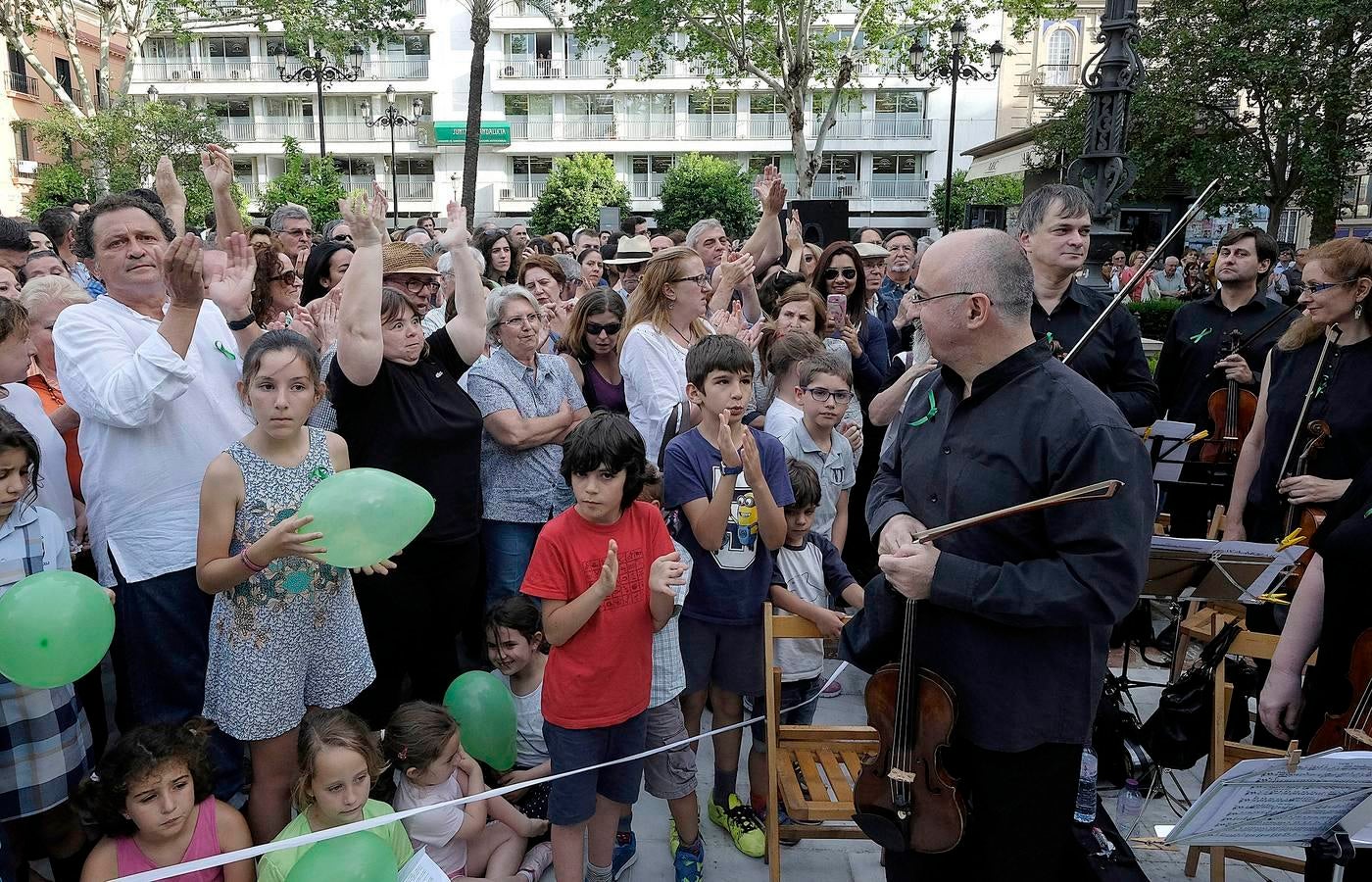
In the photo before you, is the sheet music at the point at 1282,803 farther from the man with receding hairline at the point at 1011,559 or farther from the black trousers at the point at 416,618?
the black trousers at the point at 416,618

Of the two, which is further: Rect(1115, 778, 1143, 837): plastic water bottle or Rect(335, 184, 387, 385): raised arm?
Rect(1115, 778, 1143, 837): plastic water bottle

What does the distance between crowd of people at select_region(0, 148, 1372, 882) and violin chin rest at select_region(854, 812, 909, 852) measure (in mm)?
201

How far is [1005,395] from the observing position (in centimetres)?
225

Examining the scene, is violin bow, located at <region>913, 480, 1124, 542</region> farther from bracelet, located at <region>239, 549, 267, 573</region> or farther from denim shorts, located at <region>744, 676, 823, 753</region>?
bracelet, located at <region>239, 549, 267, 573</region>

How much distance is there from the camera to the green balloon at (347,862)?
241 centimetres

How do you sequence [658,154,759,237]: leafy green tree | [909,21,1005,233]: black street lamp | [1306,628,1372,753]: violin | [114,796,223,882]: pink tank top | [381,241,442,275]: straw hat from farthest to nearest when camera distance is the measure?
[658,154,759,237]: leafy green tree → [909,21,1005,233]: black street lamp → [381,241,442,275]: straw hat → [114,796,223,882]: pink tank top → [1306,628,1372,753]: violin

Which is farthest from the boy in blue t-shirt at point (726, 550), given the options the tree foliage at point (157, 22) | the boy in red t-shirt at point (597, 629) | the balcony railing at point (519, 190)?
the balcony railing at point (519, 190)

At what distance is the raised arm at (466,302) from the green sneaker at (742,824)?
2161 millimetres

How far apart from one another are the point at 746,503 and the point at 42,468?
2.52m

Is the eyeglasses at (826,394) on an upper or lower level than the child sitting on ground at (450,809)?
upper

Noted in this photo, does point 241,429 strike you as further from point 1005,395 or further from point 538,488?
point 1005,395

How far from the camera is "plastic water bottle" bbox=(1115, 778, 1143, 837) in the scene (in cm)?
370

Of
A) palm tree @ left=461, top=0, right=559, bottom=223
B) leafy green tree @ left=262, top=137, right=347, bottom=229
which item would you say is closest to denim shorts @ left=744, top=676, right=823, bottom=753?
palm tree @ left=461, top=0, right=559, bottom=223

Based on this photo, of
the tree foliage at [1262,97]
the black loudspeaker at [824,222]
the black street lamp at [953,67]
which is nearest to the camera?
the black loudspeaker at [824,222]
